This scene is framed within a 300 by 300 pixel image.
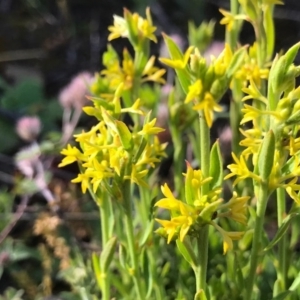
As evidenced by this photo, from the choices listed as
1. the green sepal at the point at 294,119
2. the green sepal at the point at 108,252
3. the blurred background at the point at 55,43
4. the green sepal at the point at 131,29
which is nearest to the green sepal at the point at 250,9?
the green sepal at the point at 131,29

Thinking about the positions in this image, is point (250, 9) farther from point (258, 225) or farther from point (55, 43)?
point (55, 43)

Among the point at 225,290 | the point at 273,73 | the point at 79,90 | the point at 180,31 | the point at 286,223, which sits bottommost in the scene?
the point at 225,290

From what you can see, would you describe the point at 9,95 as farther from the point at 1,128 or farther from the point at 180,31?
the point at 180,31

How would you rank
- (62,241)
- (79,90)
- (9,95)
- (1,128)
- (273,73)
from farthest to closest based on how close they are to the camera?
(9,95) → (1,128) → (79,90) → (62,241) → (273,73)

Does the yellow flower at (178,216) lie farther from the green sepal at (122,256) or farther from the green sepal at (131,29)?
the green sepal at (131,29)

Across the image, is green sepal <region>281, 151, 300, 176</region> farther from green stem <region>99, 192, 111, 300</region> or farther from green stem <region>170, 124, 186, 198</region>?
green stem <region>170, 124, 186, 198</region>

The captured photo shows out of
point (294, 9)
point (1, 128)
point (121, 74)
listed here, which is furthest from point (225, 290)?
point (294, 9)
